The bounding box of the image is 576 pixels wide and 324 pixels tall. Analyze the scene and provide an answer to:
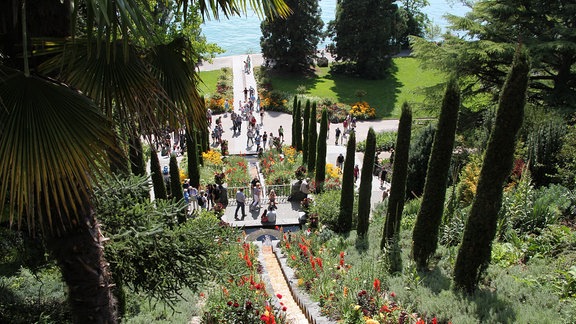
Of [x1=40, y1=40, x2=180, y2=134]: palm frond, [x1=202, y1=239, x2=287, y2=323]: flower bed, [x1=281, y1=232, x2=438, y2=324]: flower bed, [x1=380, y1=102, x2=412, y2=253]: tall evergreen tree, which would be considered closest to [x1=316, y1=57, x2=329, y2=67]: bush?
[x1=380, y1=102, x2=412, y2=253]: tall evergreen tree

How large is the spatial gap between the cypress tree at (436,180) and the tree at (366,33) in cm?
Answer: 3408

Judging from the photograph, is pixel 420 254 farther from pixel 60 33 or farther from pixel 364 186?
pixel 60 33

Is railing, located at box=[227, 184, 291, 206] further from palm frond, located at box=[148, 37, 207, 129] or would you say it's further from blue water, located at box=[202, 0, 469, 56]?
blue water, located at box=[202, 0, 469, 56]

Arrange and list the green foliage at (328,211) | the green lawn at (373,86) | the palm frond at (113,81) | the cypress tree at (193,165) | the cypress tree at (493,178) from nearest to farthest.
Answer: the palm frond at (113,81) < the cypress tree at (493,178) < the green foliage at (328,211) < the cypress tree at (193,165) < the green lawn at (373,86)

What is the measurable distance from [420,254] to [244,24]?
82.1 meters

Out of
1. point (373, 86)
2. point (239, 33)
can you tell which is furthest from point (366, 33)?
point (239, 33)

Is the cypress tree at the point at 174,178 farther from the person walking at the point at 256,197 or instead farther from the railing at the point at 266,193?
the railing at the point at 266,193

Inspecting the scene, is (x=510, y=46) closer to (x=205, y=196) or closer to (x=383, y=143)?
(x=383, y=143)

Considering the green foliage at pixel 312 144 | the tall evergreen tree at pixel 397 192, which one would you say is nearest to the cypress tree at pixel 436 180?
the tall evergreen tree at pixel 397 192

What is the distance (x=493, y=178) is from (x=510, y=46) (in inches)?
513

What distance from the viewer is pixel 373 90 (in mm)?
42062

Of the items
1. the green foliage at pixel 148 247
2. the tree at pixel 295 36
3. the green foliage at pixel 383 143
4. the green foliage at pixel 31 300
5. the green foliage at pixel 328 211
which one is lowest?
the green foliage at pixel 328 211

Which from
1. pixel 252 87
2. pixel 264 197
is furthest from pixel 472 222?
pixel 252 87

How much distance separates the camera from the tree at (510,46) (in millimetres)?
18938
